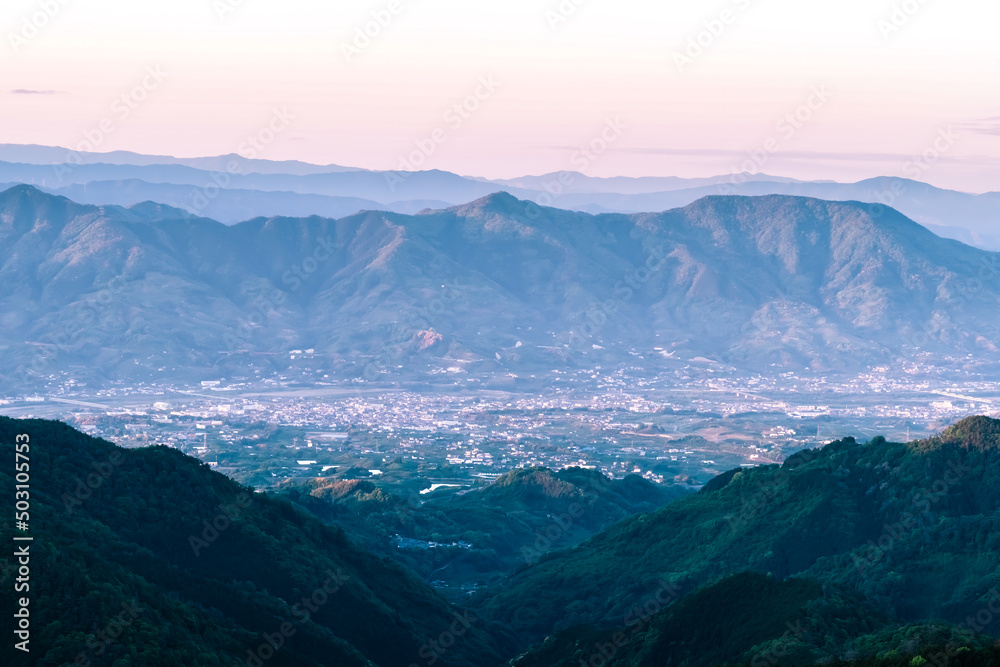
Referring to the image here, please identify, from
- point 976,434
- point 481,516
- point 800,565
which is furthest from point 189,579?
point 976,434

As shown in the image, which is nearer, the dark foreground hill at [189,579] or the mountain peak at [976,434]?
the dark foreground hill at [189,579]

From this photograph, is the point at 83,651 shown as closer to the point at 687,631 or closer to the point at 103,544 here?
the point at 103,544

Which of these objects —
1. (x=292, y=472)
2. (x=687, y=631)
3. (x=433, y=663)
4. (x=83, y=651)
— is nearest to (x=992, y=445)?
(x=687, y=631)

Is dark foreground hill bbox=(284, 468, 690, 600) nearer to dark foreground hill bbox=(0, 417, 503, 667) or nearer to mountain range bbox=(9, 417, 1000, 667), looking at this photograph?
mountain range bbox=(9, 417, 1000, 667)

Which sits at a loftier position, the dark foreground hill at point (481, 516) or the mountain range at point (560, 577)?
the mountain range at point (560, 577)

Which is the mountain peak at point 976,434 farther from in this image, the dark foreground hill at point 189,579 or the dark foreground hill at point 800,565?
the dark foreground hill at point 189,579

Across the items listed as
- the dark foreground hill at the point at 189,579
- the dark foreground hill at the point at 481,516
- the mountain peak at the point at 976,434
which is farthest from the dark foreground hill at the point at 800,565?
the dark foreground hill at the point at 481,516

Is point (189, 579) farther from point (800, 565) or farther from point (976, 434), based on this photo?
point (976, 434)

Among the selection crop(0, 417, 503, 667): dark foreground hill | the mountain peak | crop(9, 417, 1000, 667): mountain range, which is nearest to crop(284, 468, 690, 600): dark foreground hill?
crop(9, 417, 1000, 667): mountain range
